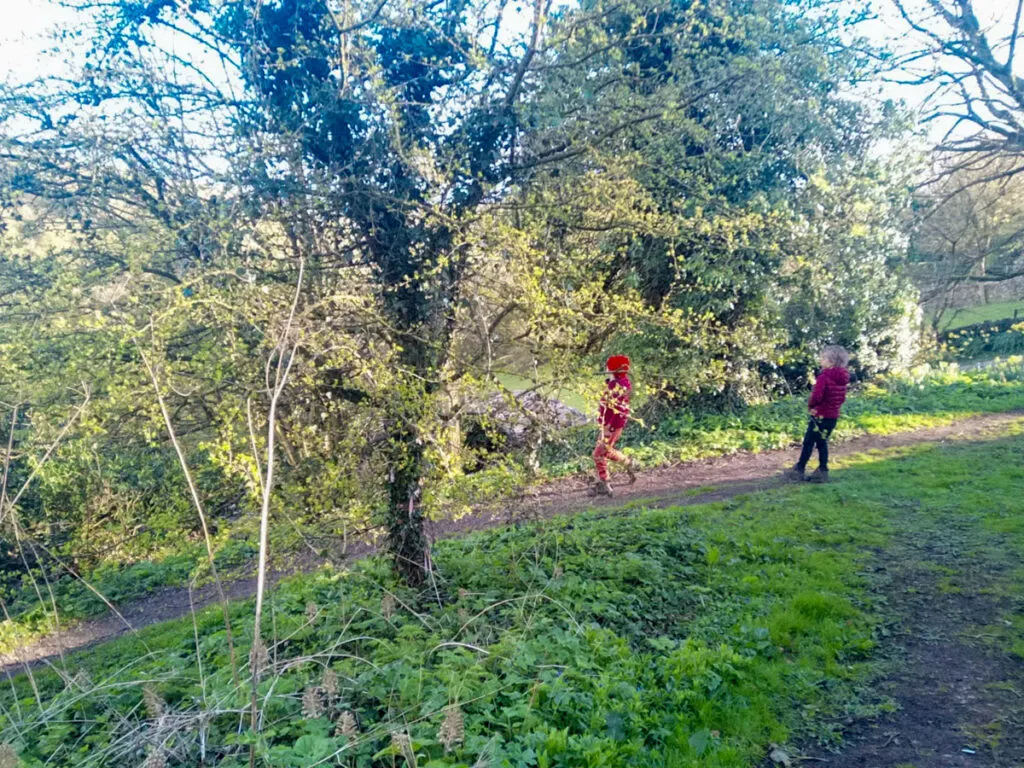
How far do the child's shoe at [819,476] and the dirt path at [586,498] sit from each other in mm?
377

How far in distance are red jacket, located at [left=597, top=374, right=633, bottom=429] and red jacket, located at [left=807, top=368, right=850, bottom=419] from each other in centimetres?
253

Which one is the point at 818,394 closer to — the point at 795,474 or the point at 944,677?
the point at 795,474

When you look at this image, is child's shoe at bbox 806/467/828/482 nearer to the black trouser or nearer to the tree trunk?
the black trouser

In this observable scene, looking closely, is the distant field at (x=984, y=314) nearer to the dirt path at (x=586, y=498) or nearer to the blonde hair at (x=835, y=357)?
the dirt path at (x=586, y=498)

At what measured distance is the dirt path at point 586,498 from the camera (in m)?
7.25

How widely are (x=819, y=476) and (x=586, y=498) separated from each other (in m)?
3.01

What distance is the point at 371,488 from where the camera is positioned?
4.94m

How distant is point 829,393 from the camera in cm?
823

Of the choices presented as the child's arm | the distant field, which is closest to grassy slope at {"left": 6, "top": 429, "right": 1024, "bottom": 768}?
the child's arm

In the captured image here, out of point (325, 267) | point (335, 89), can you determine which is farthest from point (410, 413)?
point (335, 89)

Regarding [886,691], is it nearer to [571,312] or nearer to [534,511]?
[534,511]


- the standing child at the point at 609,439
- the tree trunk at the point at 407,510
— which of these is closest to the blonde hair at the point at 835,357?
the standing child at the point at 609,439

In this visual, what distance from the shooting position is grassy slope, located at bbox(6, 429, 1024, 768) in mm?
3139

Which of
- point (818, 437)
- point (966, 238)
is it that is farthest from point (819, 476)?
point (966, 238)
